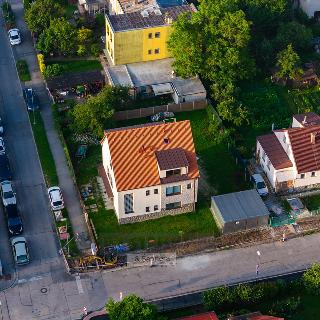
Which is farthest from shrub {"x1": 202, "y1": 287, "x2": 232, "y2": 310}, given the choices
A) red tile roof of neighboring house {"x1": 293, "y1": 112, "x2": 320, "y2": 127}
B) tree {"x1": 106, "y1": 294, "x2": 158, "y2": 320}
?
red tile roof of neighboring house {"x1": 293, "y1": 112, "x2": 320, "y2": 127}

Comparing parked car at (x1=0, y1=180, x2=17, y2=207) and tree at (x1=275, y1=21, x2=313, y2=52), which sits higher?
tree at (x1=275, y1=21, x2=313, y2=52)

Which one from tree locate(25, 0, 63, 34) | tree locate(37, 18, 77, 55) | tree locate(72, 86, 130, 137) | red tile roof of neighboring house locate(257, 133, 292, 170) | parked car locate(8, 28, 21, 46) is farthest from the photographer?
parked car locate(8, 28, 21, 46)

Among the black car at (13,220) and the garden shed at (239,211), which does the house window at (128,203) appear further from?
the black car at (13,220)

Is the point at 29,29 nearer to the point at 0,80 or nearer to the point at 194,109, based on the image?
the point at 0,80

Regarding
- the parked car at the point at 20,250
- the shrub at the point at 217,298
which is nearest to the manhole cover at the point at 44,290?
the parked car at the point at 20,250

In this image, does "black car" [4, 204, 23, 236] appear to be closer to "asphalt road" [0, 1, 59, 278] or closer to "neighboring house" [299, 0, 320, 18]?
"asphalt road" [0, 1, 59, 278]

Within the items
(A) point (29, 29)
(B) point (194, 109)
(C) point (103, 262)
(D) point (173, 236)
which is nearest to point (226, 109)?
(B) point (194, 109)

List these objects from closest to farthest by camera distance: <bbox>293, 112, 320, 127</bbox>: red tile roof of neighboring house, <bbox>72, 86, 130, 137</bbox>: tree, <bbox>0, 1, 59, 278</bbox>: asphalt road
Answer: <bbox>0, 1, 59, 278</bbox>: asphalt road
<bbox>293, 112, 320, 127</bbox>: red tile roof of neighboring house
<bbox>72, 86, 130, 137</bbox>: tree
